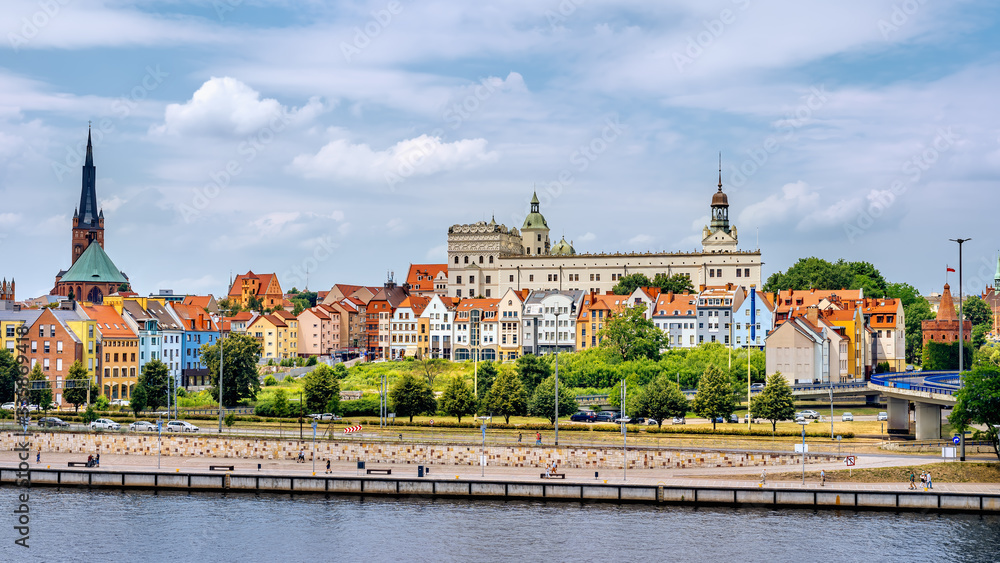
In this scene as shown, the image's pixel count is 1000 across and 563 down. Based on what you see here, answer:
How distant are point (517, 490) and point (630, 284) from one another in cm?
11509

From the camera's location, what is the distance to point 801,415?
105375 millimetres

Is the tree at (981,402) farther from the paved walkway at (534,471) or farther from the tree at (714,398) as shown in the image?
the tree at (714,398)

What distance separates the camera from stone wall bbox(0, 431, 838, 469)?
76250 mm

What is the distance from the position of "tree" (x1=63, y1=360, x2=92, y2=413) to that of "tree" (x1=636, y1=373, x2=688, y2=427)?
48.3 metres

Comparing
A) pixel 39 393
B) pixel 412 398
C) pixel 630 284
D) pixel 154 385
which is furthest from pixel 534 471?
pixel 630 284

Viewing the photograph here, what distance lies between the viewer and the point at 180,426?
91750 millimetres

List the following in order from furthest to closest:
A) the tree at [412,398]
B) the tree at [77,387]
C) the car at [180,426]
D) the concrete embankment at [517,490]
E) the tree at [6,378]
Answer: the tree at [77,387], the tree at [6,378], the tree at [412,398], the car at [180,426], the concrete embankment at [517,490]

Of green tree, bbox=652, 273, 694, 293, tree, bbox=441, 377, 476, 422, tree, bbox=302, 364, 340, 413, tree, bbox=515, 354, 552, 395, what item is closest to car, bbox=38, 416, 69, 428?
tree, bbox=302, 364, 340, 413

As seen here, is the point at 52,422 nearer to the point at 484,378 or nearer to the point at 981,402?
the point at 484,378

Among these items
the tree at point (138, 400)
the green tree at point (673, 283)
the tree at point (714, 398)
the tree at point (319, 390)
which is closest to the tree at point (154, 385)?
the tree at point (138, 400)

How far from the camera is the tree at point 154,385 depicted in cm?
10650

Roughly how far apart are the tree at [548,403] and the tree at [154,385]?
31046mm

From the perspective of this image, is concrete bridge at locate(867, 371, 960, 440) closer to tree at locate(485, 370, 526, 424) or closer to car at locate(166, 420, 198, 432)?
tree at locate(485, 370, 526, 424)

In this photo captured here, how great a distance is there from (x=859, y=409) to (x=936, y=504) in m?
47.0
